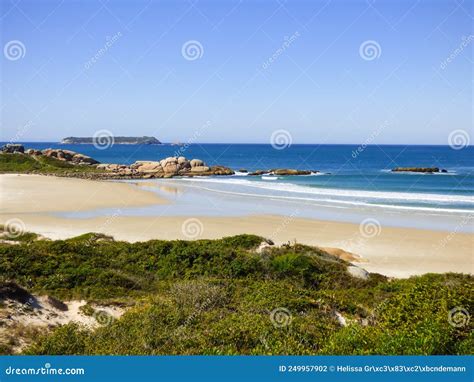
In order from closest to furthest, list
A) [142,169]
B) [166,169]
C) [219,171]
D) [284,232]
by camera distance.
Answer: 1. [284,232]
2. [142,169]
3. [166,169]
4. [219,171]

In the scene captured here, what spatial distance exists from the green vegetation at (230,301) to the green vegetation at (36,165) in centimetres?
6512

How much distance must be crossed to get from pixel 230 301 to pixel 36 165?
7951 cm

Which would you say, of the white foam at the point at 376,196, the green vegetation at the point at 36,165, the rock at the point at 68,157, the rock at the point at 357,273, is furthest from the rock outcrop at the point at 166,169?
the rock at the point at 357,273

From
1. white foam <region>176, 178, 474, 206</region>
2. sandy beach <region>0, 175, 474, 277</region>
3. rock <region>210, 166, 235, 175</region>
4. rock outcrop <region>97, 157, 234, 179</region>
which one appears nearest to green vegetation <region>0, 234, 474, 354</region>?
sandy beach <region>0, 175, 474, 277</region>

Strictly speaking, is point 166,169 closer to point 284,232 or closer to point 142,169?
point 142,169

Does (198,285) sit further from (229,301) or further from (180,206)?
(180,206)

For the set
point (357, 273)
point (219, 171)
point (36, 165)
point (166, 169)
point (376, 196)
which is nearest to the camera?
point (357, 273)

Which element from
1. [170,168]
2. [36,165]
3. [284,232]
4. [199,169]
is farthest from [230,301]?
[36,165]

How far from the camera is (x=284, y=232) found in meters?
30.2

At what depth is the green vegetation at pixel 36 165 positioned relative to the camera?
7838 cm

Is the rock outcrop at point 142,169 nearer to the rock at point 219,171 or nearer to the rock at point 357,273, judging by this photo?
the rock at point 219,171

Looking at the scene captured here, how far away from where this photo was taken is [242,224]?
32844 millimetres

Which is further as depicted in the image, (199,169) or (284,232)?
(199,169)

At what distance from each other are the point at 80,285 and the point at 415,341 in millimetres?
10134
